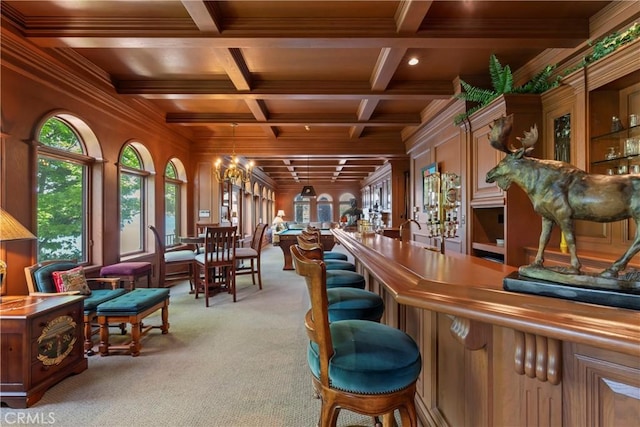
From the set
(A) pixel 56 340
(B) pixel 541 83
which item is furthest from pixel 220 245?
(B) pixel 541 83

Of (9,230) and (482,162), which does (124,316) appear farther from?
(482,162)

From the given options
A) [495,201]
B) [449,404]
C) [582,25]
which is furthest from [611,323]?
[582,25]

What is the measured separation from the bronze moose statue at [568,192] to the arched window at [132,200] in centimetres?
501

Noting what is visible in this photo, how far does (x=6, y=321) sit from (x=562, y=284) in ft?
10.1

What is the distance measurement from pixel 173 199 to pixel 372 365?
20.2 feet

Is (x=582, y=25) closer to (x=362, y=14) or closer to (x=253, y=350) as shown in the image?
(x=362, y=14)

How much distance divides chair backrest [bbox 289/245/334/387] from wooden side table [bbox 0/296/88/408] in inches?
85.0

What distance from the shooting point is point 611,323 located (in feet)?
2.20

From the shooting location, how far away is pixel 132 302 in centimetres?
284

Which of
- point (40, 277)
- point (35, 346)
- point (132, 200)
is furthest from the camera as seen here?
point (132, 200)

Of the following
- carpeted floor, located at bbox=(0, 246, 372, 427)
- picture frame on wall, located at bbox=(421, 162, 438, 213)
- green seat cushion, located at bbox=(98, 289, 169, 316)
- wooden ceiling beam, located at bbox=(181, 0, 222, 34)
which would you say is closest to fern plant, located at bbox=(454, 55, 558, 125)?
picture frame on wall, located at bbox=(421, 162, 438, 213)

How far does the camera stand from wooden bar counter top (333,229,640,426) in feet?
2.33

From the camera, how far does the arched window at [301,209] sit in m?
16.6

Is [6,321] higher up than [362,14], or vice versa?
[362,14]
